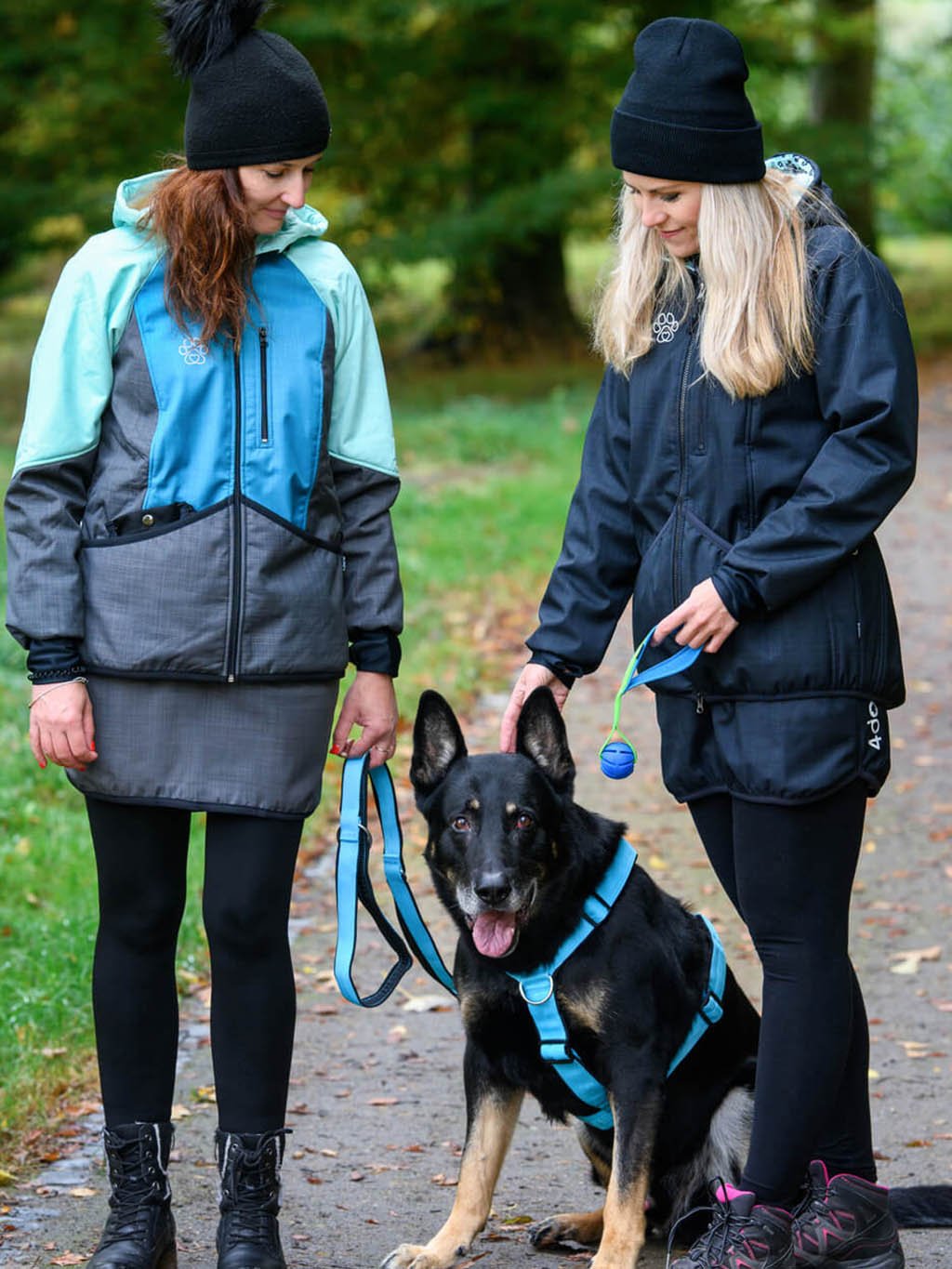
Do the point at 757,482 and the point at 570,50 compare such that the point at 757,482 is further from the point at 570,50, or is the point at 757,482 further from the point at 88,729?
the point at 570,50

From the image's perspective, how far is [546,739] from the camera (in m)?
3.53

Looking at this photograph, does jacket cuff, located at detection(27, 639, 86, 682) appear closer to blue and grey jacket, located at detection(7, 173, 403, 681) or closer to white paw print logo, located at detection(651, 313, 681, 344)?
blue and grey jacket, located at detection(7, 173, 403, 681)

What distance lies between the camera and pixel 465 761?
3.58m

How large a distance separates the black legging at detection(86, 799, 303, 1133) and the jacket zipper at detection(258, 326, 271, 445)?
0.74m

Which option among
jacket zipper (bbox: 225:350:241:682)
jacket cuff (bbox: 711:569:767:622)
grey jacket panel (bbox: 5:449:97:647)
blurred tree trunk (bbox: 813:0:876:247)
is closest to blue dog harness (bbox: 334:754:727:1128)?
jacket zipper (bbox: 225:350:241:682)

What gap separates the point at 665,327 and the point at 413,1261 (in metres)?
2.00

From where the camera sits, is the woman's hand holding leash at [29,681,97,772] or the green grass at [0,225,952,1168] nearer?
the woman's hand holding leash at [29,681,97,772]

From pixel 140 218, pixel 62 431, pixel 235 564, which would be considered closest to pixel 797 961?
pixel 235 564

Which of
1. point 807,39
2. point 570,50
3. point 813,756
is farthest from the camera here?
point 807,39

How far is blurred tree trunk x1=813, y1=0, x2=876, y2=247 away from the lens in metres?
18.1

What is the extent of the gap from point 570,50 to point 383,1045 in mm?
14423

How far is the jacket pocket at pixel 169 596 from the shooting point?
3.08 meters

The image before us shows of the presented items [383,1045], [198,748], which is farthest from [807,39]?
[198,748]

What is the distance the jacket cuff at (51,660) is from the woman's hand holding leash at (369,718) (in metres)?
0.59
